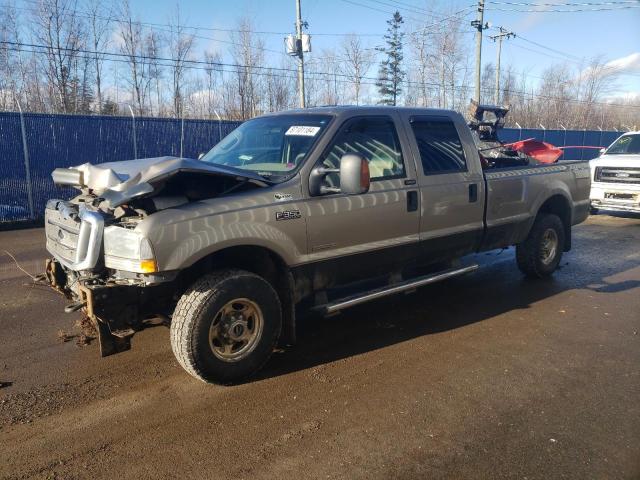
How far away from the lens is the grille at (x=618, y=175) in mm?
10984

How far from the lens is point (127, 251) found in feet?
11.0

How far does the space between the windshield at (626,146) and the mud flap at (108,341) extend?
38.9 feet

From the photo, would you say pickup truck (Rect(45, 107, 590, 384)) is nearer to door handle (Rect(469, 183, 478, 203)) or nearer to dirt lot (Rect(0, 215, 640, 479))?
door handle (Rect(469, 183, 478, 203))

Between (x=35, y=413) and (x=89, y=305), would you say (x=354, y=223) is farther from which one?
(x=35, y=413)

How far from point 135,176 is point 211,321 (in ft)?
3.57

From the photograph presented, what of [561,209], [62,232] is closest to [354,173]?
[62,232]

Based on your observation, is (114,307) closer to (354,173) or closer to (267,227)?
(267,227)

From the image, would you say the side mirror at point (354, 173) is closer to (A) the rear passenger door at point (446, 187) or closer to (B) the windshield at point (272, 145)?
(B) the windshield at point (272, 145)

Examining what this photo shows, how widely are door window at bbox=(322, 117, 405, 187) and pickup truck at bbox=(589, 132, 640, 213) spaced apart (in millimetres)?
8468

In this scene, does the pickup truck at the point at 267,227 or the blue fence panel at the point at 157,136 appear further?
the blue fence panel at the point at 157,136

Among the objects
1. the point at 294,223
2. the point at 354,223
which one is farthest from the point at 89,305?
the point at 354,223

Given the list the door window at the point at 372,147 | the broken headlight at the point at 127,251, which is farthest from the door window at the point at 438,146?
the broken headlight at the point at 127,251

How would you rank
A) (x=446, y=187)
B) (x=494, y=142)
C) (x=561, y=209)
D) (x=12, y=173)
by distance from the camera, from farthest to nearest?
1. (x=12, y=173)
2. (x=494, y=142)
3. (x=561, y=209)
4. (x=446, y=187)

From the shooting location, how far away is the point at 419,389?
3684 mm
